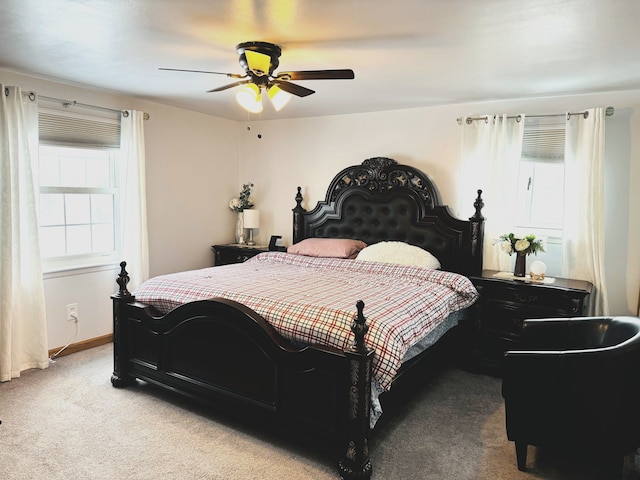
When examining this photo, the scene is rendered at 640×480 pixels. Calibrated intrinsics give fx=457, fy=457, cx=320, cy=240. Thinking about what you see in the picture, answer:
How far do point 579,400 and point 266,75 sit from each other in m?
2.38

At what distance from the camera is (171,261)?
4789 millimetres

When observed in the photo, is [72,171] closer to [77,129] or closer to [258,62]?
[77,129]

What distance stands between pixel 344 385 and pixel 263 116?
3.63 m

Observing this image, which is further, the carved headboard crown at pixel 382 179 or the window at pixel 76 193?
the carved headboard crown at pixel 382 179

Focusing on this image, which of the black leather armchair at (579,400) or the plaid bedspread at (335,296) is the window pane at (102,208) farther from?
the black leather armchair at (579,400)

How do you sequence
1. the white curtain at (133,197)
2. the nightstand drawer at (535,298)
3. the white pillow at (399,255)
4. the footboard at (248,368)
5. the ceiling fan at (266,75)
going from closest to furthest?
the footboard at (248,368), the ceiling fan at (266,75), the nightstand drawer at (535,298), the white pillow at (399,255), the white curtain at (133,197)

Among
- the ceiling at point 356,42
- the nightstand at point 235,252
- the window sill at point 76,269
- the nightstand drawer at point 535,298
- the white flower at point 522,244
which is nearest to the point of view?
the ceiling at point 356,42

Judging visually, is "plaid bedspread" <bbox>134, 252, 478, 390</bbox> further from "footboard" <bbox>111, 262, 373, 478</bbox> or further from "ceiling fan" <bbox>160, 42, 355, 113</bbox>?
"ceiling fan" <bbox>160, 42, 355, 113</bbox>

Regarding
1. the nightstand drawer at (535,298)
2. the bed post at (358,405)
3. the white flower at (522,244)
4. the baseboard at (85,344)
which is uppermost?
the white flower at (522,244)

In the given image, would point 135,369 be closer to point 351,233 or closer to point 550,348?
point 351,233

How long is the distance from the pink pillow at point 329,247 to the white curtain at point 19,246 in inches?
86.2

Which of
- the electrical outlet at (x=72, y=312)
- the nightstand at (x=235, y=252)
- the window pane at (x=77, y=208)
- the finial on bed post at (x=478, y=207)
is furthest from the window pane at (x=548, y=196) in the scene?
the electrical outlet at (x=72, y=312)

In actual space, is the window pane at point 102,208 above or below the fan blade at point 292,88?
below

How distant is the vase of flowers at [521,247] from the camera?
359 centimetres
